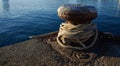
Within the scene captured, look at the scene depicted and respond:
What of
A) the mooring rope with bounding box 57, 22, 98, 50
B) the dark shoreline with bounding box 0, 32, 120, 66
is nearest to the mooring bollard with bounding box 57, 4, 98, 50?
the mooring rope with bounding box 57, 22, 98, 50

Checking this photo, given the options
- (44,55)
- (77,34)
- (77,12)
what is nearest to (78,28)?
(77,34)

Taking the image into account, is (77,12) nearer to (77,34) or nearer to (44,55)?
(77,34)

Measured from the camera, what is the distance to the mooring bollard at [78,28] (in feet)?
18.5

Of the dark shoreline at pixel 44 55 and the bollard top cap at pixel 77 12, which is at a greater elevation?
the bollard top cap at pixel 77 12

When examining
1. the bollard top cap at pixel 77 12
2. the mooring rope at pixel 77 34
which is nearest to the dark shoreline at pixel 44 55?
the mooring rope at pixel 77 34

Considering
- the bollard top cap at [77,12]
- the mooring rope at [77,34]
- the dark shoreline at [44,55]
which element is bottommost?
the dark shoreline at [44,55]

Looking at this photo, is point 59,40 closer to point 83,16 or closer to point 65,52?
point 65,52

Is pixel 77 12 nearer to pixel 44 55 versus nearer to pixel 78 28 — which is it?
pixel 78 28

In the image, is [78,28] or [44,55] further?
[78,28]

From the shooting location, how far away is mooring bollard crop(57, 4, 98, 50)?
5.64 metres

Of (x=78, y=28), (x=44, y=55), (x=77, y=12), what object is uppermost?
(x=77, y=12)

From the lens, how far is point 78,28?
5.77m

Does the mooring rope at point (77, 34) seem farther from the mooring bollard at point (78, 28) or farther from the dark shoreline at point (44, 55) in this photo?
the dark shoreline at point (44, 55)

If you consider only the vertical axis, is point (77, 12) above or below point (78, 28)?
above
